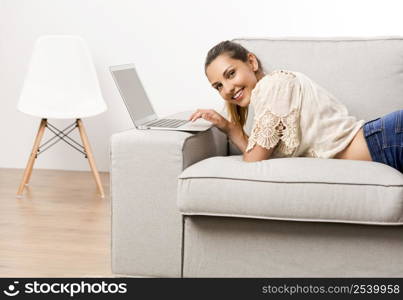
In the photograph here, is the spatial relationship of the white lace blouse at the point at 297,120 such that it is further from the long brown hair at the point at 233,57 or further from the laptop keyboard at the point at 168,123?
the laptop keyboard at the point at 168,123

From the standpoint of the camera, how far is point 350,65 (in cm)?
271

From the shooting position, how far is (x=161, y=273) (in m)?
2.38

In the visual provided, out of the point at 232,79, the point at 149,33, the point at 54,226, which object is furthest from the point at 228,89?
the point at 149,33

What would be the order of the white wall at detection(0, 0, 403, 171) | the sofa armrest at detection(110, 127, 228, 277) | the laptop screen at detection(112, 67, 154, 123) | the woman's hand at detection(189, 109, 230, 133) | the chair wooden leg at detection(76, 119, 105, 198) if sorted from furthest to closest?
the white wall at detection(0, 0, 403, 171) → the chair wooden leg at detection(76, 119, 105, 198) → the laptop screen at detection(112, 67, 154, 123) → the woman's hand at detection(189, 109, 230, 133) → the sofa armrest at detection(110, 127, 228, 277)

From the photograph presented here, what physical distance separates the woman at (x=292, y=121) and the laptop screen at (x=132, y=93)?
27 cm

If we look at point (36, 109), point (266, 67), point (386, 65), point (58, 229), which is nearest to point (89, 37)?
point (36, 109)

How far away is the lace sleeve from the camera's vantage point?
2.35m

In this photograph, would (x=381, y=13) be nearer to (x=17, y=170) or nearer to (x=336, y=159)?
(x=336, y=159)

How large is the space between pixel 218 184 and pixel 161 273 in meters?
0.39

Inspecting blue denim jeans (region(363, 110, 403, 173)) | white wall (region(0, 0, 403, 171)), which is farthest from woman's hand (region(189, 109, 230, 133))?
white wall (region(0, 0, 403, 171))

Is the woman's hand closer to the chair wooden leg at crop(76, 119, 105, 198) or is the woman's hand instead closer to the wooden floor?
the wooden floor

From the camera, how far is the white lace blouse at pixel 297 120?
7.76 feet

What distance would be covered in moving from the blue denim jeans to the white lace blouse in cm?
7

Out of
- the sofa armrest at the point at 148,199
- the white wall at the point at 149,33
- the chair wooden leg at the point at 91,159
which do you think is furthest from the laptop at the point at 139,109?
the white wall at the point at 149,33
